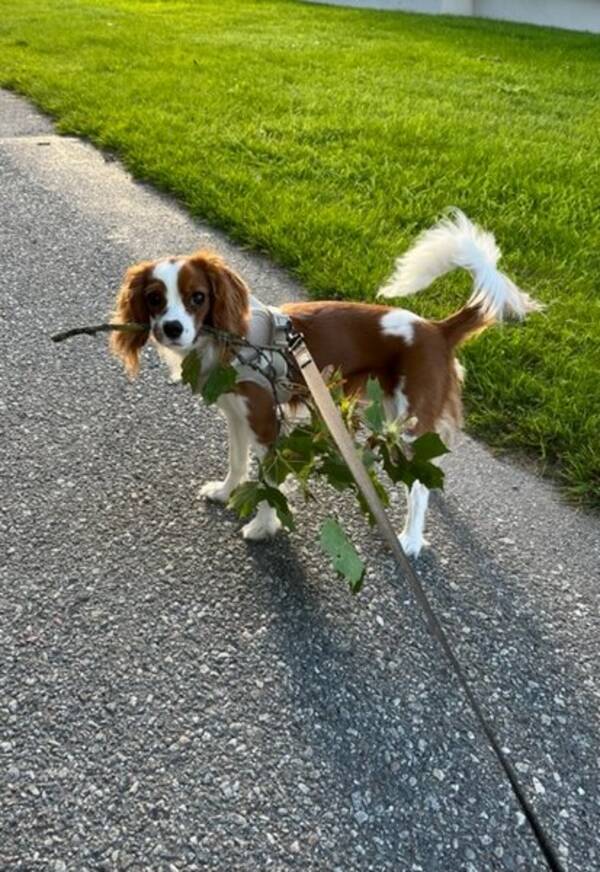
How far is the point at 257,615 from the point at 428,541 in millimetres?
682

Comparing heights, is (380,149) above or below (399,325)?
below

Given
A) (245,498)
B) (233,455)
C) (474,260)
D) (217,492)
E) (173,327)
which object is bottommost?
(217,492)

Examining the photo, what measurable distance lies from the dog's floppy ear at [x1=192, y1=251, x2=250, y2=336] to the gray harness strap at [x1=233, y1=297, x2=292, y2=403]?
55mm

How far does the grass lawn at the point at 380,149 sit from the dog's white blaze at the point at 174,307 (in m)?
1.49

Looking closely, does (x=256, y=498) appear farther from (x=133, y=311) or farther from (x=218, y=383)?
(x=133, y=311)

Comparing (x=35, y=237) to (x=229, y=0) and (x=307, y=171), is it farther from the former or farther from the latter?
(x=229, y=0)

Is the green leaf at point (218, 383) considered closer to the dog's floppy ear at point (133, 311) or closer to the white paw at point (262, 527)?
the dog's floppy ear at point (133, 311)

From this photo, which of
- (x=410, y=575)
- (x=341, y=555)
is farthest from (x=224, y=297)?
(x=410, y=575)

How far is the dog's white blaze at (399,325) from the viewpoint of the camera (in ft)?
9.09

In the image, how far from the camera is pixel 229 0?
15.5 m

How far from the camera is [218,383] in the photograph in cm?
244

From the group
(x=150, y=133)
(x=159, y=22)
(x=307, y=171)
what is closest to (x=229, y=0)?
(x=159, y=22)

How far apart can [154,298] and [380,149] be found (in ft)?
15.2

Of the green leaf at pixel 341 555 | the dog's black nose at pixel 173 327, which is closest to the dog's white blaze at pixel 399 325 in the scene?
the dog's black nose at pixel 173 327
